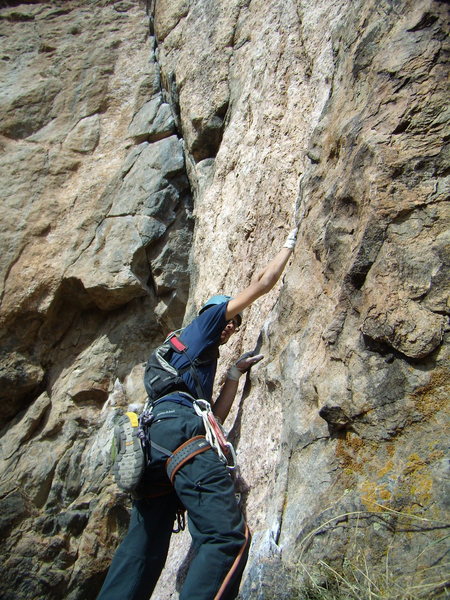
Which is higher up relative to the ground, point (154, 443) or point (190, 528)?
point (154, 443)

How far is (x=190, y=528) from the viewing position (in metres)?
3.26

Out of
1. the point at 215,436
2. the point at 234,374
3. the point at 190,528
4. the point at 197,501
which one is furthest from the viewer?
the point at 234,374

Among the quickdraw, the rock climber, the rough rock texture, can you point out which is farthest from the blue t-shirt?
the rough rock texture

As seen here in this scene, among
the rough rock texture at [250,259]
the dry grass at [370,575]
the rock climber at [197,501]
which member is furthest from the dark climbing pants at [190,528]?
the dry grass at [370,575]

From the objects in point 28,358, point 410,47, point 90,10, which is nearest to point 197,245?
point 28,358

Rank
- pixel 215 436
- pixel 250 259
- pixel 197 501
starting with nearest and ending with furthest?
pixel 197 501, pixel 215 436, pixel 250 259

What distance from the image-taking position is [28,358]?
7191 mm

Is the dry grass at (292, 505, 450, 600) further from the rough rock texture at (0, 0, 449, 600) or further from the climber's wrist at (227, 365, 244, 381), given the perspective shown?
the climber's wrist at (227, 365, 244, 381)

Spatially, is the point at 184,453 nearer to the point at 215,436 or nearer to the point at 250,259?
the point at 215,436

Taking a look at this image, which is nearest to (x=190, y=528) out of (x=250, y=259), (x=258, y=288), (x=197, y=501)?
(x=197, y=501)

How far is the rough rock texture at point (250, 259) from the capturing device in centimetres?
259

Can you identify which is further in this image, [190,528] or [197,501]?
[190,528]

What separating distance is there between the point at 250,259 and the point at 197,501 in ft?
8.09

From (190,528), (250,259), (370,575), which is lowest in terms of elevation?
(190,528)
